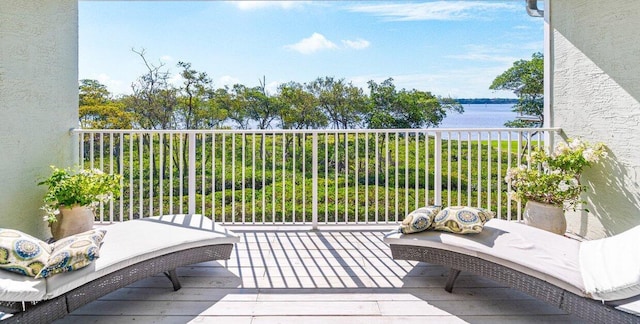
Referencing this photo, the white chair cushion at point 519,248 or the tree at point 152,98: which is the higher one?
the tree at point 152,98

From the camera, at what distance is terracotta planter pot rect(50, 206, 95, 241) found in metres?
3.31

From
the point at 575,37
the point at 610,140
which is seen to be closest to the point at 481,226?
A: the point at 610,140

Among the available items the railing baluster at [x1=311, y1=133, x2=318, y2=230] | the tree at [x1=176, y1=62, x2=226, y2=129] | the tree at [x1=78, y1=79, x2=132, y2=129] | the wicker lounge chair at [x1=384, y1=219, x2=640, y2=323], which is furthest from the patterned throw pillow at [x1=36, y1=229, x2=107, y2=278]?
the tree at [x1=176, y1=62, x2=226, y2=129]

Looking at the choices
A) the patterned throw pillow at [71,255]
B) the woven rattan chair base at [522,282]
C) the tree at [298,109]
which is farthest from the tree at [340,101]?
the patterned throw pillow at [71,255]

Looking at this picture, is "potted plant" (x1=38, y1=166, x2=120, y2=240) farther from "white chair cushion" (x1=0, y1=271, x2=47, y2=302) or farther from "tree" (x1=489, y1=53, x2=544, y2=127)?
"tree" (x1=489, y1=53, x2=544, y2=127)

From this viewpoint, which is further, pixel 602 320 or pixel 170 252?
pixel 170 252

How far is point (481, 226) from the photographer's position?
8.48 feet

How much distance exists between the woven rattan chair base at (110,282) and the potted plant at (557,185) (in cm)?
300

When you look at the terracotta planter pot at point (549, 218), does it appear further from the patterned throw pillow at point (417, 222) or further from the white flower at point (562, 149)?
the patterned throw pillow at point (417, 222)

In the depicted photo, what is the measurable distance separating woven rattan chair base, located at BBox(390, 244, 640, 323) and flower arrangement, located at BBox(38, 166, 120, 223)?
280 centimetres

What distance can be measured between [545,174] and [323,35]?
502cm

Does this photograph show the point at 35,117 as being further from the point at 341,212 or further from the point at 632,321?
the point at 632,321

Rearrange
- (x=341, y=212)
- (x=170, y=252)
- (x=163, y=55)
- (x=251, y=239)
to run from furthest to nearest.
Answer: (x=163, y=55)
(x=341, y=212)
(x=251, y=239)
(x=170, y=252)

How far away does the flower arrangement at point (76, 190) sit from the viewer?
328cm
